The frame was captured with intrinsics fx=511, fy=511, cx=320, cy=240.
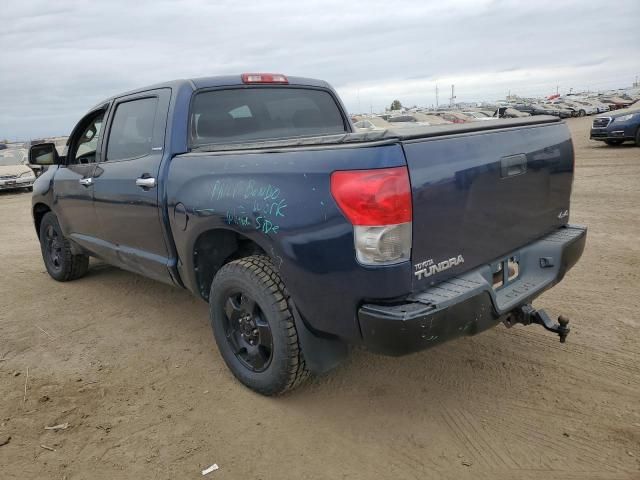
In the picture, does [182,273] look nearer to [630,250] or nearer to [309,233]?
[309,233]

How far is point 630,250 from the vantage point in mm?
5367

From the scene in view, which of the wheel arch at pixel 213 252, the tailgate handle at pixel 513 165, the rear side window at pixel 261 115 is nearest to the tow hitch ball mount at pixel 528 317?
the tailgate handle at pixel 513 165

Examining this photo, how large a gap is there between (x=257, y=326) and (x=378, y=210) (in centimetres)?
Answer: 114

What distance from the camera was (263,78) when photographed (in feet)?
13.3

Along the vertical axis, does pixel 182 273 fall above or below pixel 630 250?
above

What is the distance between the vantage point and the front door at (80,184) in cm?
443

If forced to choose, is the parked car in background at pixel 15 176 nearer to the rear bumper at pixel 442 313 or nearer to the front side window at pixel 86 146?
the front side window at pixel 86 146

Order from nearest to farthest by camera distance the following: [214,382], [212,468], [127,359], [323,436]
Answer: [212,468], [323,436], [214,382], [127,359]

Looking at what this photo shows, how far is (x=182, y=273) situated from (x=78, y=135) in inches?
90.4

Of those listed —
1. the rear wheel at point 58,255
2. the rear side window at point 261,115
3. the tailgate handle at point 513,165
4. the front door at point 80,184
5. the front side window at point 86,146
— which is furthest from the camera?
the rear wheel at point 58,255

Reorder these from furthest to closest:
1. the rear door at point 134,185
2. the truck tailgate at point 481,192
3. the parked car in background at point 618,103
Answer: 1. the parked car in background at point 618,103
2. the rear door at point 134,185
3. the truck tailgate at point 481,192

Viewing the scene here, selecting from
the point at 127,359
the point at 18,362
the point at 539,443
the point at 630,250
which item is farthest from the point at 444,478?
the point at 630,250

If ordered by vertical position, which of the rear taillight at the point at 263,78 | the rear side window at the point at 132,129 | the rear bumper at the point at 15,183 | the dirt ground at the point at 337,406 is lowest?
the dirt ground at the point at 337,406

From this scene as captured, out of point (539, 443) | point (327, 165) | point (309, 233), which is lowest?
point (539, 443)
